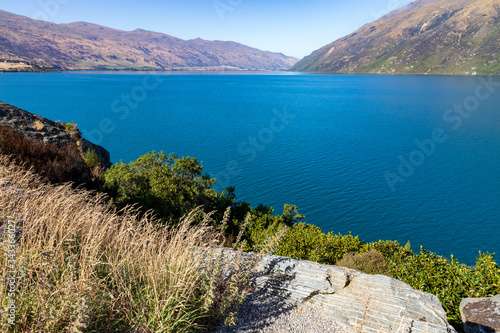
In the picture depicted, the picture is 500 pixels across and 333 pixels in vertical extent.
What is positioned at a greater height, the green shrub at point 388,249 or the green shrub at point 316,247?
the green shrub at point 388,249

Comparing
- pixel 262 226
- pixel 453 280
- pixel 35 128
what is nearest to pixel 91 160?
pixel 35 128

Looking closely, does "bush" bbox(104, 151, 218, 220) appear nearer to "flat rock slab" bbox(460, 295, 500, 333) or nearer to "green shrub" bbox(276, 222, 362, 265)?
"green shrub" bbox(276, 222, 362, 265)

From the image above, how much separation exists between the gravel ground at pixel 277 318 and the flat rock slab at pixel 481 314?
3.06 meters

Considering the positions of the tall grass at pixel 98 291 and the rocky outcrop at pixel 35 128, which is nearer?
the tall grass at pixel 98 291

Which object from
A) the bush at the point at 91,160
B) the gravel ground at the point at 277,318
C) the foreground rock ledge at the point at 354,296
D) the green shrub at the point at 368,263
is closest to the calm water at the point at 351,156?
the green shrub at the point at 368,263

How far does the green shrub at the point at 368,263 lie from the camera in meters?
10.1

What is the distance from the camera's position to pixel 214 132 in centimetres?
5088

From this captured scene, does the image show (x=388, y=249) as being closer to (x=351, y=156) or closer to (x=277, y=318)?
(x=277, y=318)

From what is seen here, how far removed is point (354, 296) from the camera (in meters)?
6.17

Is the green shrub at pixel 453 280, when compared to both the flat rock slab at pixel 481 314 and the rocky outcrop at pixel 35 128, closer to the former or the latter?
the flat rock slab at pixel 481 314

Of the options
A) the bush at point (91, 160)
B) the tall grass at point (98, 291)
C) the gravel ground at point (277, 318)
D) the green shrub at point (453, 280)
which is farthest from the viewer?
the bush at point (91, 160)

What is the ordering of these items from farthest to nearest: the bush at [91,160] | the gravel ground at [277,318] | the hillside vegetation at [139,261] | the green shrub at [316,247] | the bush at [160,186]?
the bush at [91,160]
the bush at [160,186]
the green shrub at [316,247]
the gravel ground at [277,318]
the hillside vegetation at [139,261]

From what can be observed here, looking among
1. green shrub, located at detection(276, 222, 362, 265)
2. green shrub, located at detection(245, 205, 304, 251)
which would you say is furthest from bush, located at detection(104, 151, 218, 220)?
green shrub, located at detection(276, 222, 362, 265)

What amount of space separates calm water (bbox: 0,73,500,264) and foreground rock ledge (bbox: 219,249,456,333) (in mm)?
16963
